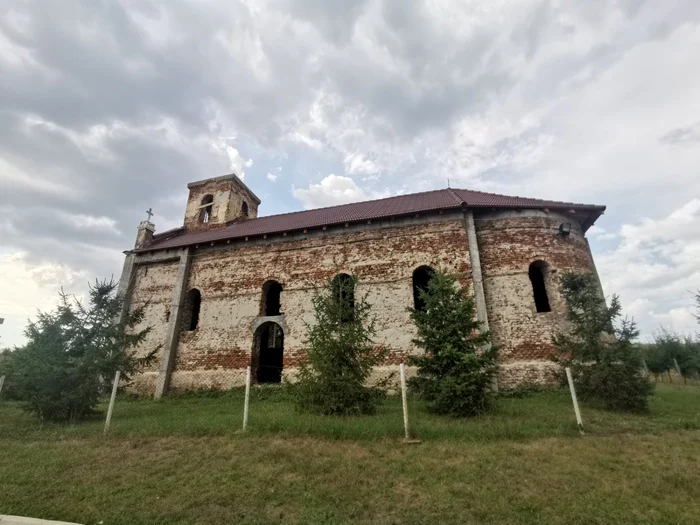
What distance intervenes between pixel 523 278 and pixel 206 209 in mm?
19382

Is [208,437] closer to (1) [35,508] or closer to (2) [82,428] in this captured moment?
(1) [35,508]

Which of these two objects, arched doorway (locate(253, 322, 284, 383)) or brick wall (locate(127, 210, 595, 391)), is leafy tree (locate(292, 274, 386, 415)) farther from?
arched doorway (locate(253, 322, 284, 383))

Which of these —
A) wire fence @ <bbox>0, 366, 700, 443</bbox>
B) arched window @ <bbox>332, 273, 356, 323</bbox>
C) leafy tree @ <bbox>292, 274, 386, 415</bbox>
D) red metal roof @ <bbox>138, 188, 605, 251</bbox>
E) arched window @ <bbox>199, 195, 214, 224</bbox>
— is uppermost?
arched window @ <bbox>199, 195, 214, 224</bbox>

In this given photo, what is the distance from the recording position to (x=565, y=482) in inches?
209

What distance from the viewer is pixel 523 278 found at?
42.9ft

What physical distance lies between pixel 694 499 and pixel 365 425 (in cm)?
517

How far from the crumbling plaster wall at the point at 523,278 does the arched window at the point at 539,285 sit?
32cm

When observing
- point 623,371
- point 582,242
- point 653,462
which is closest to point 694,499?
point 653,462

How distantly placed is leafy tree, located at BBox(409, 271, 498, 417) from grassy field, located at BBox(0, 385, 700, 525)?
611 millimetres

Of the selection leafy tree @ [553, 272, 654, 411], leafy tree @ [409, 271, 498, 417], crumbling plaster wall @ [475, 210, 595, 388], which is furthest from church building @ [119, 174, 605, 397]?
leafy tree @ [409, 271, 498, 417]

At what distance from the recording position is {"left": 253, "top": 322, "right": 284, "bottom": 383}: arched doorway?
1542 cm

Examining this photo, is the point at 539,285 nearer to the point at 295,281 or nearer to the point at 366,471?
the point at 295,281

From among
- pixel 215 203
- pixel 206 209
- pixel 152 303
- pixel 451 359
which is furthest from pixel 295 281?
pixel 206 209

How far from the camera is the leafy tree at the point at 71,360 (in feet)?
32.5
